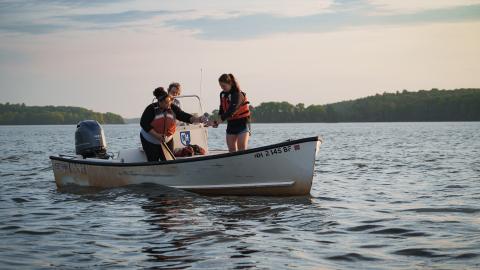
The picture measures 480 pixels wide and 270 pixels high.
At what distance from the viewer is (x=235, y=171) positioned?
12.6 m

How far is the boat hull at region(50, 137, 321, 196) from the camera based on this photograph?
39.9ft

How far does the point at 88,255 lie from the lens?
7855 mm

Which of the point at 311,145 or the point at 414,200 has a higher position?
the point at 311,145

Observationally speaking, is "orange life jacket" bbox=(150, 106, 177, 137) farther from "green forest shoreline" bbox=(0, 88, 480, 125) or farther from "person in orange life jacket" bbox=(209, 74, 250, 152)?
"green forest shoreline" bbox=(0, 88, 480, 125)

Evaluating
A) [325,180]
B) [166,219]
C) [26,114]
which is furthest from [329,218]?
[26,114]

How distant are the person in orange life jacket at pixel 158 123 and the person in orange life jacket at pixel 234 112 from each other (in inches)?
24.5

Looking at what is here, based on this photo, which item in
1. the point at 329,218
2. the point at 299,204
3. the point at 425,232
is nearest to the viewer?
the point at 425,232

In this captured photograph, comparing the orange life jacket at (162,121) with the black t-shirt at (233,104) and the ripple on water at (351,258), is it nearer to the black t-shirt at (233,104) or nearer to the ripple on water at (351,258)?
the black t-shirt at (233,104)

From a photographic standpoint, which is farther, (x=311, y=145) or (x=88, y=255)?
(x=311, y=145)

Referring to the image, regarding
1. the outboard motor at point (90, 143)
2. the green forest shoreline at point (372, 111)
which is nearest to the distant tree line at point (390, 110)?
the green forest shoreline at point (372, 111)

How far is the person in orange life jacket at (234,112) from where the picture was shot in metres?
12.3

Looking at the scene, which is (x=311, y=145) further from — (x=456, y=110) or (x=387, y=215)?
(x=456, y=110)

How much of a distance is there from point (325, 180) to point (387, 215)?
6496 mm

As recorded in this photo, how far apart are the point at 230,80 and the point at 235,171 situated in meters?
1.87
